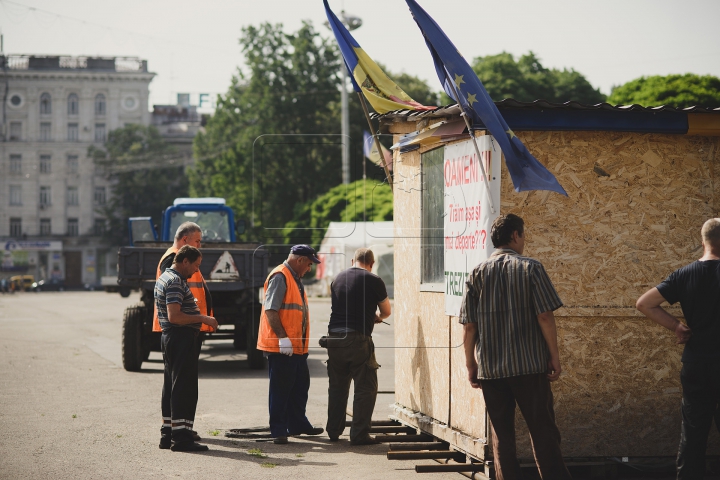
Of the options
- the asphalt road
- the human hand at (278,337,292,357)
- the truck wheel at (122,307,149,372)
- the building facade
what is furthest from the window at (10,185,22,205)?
the human hand at (278,337,292,357)

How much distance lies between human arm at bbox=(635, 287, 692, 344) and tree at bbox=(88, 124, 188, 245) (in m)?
83.1

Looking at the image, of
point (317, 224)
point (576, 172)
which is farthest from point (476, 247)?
point (317, 224)

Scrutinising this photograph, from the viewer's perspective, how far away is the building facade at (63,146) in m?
A: 89.6

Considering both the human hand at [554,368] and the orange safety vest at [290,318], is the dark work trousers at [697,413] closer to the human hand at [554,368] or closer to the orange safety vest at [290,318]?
the human hand at [554,368]

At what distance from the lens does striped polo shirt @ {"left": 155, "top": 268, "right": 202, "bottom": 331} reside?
8.73 metres

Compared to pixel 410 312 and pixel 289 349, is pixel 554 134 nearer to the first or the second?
pixel 410 312

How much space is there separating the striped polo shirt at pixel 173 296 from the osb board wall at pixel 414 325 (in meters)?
2.15

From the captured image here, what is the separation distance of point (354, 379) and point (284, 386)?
2.36 ft

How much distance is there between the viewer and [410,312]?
30.7 ft

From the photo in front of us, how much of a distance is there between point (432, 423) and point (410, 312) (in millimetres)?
1284

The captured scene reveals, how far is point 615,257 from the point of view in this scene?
7598 millimetres

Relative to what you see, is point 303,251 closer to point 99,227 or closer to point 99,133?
point 99,227

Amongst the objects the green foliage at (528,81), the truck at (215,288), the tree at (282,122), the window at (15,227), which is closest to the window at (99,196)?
the window at (15,227)

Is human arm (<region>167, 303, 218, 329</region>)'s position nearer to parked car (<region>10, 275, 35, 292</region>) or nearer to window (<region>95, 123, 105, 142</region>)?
parked car (<region>10, 275, 35, 292</region>)
